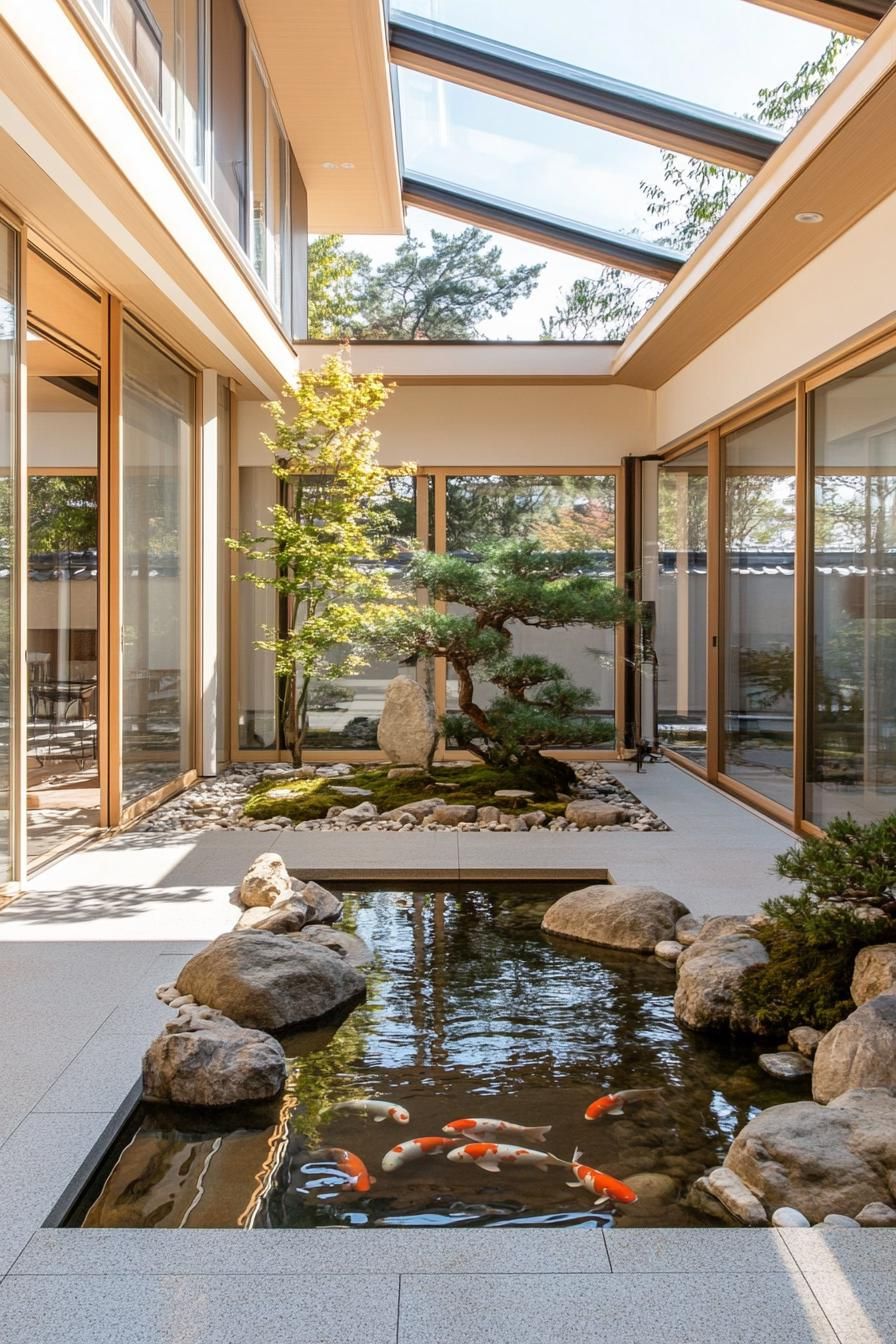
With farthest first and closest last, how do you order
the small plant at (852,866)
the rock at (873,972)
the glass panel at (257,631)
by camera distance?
the glass panel at (257,631)
the small plant at (852,866)
the rock at (873,972)

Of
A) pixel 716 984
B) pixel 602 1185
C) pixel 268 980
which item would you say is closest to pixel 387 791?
pixel 268 980

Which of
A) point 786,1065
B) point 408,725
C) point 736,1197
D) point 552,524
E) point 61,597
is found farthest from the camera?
point 552,524

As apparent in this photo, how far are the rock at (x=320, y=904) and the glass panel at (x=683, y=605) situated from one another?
16.8 ft

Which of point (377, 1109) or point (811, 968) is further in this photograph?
point (811, 968)

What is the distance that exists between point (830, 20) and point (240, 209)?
4227mm

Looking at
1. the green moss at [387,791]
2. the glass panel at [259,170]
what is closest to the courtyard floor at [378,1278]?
the green moss at [387,791]

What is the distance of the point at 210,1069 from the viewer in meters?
3.79

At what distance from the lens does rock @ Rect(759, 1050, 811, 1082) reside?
4102 mm

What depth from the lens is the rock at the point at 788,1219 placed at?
300 centimetres

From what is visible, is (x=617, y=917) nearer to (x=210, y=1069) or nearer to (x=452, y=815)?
(x=210, y=1069)

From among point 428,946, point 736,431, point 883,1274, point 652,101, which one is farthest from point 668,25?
point 883,1274

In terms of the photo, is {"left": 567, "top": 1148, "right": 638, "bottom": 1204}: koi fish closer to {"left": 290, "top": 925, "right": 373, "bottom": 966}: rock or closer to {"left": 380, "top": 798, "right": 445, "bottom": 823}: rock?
{"left": 290, "top": 925, "right": 373, "bottom": 966}: rock

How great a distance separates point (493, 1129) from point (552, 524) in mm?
8961

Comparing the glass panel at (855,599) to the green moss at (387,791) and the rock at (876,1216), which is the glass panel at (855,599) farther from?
the rock at (876,1216)
